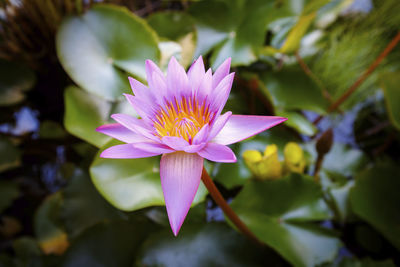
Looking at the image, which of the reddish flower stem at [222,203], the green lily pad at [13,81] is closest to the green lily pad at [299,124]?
the reddish flower stem at [222,203]

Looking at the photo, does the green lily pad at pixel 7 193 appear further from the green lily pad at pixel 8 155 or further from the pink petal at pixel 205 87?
the pink petal at pixel 205 87

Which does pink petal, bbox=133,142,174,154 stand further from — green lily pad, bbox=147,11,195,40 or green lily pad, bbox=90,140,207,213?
green lily pad, bbox=147,11,195,40

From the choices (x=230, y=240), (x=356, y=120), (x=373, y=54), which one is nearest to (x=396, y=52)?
(x=373, y=54)

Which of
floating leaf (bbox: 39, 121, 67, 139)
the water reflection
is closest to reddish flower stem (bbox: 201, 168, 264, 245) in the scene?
floating leaf (bbox: 39, 121, 67, 139)

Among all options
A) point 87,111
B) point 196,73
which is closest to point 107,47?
point 87,111

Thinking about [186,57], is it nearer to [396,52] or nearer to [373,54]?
[373,54]
